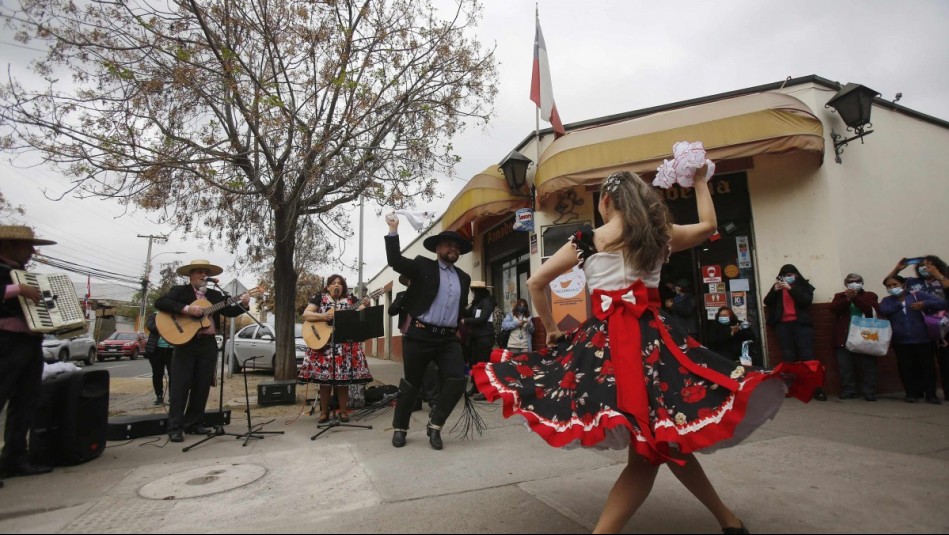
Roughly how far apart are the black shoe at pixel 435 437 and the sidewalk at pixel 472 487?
0.12 m

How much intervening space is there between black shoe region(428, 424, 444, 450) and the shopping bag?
532 cm

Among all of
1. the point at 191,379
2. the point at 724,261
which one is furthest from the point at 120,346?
the point at 724,261

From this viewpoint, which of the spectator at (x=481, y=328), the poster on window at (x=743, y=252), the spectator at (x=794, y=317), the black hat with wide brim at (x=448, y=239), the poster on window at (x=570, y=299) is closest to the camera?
the black hat with wide brim at (x=448, y=239)

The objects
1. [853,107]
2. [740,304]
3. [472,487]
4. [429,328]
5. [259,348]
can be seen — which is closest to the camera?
[472,487]

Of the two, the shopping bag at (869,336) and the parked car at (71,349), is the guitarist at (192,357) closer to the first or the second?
the shopping bag at (869,336)

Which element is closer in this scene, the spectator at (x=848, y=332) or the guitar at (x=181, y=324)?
the guitar at (x=181, y=324)

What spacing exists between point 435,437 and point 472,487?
1.22m

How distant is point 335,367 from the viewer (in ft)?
18.1

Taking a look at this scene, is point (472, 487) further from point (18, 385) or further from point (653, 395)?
point (18, 385)

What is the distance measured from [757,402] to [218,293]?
17.3 ft

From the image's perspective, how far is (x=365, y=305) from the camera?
589cm

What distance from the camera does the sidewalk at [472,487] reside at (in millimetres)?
2482

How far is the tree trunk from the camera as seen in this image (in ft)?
29.3

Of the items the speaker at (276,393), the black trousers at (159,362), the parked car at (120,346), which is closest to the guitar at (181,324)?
the speaker at (276,393)
